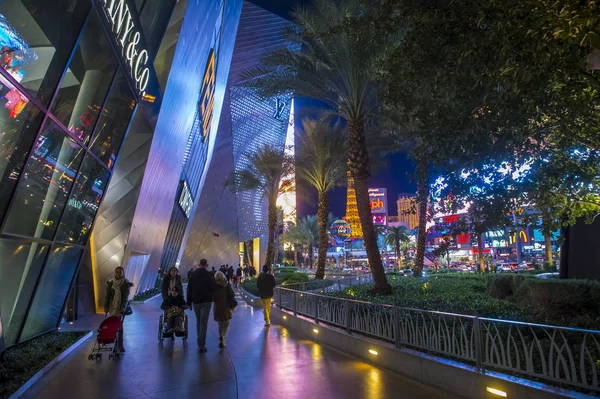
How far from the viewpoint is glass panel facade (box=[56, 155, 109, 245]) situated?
9.49 m

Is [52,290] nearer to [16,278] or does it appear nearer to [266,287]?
[16,278]

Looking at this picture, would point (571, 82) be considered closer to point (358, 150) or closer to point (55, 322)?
point (358, 150)

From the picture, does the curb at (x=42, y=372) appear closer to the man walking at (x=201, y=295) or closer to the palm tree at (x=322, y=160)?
the man walking at (x=201, y=295)

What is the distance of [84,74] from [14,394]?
18.4 ft

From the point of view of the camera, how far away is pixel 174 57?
527 inches

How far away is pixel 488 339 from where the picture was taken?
5547 mm

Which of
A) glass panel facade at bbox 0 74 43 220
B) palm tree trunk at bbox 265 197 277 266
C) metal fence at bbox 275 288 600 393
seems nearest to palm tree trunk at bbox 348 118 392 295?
metal fence at bbox 275 288 600 393

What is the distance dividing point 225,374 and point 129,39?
700cm

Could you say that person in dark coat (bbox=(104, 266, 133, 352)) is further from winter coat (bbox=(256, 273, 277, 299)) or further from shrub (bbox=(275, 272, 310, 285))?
shrub (bbox=(275, 272, 310, 285))

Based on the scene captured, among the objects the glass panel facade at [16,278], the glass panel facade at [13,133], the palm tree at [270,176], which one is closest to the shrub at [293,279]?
the palm tree at [270,176]

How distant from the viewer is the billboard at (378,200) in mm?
108750

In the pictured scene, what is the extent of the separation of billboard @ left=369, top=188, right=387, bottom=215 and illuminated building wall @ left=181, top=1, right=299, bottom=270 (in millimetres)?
54893

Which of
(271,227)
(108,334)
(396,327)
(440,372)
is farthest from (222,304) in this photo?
(271,227)

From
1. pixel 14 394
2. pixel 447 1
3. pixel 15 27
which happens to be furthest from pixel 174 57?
pixel 14 394
